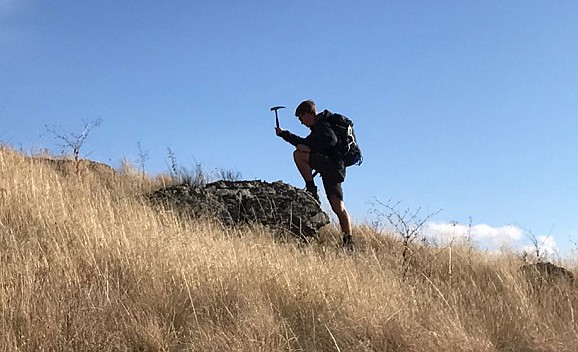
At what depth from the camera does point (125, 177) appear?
1110 centimetres

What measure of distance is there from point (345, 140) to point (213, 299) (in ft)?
12.3

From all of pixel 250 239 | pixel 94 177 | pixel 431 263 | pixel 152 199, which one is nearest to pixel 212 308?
pixel 250 239

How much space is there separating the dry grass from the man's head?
2052 mm

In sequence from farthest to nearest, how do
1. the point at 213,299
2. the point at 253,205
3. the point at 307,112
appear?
the point at 253,205 < the point at 307,112 < the point at 213,299

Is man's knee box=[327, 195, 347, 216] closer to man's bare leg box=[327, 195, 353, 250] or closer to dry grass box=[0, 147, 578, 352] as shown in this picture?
man's bare leg box=[327, 195, 353, 250]

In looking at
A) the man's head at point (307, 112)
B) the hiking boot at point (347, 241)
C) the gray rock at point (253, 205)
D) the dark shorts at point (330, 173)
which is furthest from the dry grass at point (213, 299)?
the man's head at point (307, 112)

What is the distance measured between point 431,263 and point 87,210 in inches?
160

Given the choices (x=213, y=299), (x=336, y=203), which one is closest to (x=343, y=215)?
(x=336, y=203)

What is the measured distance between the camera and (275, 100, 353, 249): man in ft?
26.0

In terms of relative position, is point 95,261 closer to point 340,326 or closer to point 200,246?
point 200,246

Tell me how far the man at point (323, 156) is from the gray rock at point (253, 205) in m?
0.68

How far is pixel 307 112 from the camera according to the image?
8.17 m

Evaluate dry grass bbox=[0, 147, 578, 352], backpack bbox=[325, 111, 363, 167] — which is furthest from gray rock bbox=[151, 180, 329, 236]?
dry grass bbox=[0, 147, 578, 352]

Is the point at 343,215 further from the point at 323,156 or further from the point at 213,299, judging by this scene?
the point at 213,299
